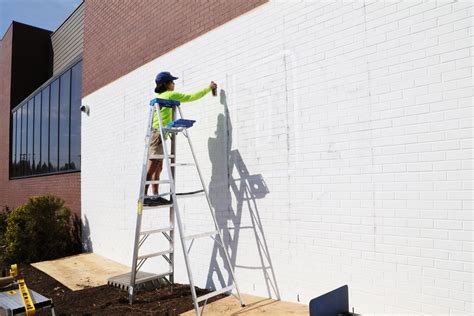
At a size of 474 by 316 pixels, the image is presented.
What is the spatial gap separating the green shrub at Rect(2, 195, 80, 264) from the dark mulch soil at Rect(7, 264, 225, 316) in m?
2.96

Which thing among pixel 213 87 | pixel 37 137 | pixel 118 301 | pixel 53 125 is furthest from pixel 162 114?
pixel 37 137

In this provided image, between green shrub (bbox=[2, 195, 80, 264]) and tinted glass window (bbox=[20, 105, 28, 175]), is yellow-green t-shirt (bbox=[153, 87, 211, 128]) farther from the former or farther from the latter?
tinted glass window (bbox=[20, 105, 28, 175])

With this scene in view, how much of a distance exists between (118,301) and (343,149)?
3.52 m

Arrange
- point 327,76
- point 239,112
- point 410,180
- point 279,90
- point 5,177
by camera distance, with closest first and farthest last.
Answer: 1. point 410,180
2. point 327,76
3. point 279,90
4. point 239,112
5. point 5,177

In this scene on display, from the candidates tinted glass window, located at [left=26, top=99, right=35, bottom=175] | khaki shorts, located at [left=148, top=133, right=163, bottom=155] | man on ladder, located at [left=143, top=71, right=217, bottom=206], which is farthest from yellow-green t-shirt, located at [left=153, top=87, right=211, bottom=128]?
tinted glass window, located at [left=26, top=99, right=35, bottom=175]

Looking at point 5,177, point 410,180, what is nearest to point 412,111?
point 410,180

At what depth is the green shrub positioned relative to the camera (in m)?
8.70

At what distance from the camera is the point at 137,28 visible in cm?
772

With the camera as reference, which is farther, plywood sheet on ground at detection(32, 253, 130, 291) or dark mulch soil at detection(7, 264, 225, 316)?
plywood sheet on ground at detection(32, 253, 130, 291)

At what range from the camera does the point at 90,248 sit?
9211 millimetres

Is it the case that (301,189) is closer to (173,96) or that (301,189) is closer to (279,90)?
(279,90)

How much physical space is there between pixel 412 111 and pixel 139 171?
16.7 ft

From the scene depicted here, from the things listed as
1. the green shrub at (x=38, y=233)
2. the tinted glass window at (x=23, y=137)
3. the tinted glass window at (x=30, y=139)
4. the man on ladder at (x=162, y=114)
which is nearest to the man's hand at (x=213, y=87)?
the man on ladder at (x=162, y=114)

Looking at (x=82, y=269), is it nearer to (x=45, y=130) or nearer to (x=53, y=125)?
(x=53, y=125)
